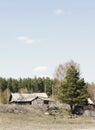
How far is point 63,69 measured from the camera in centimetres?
11888

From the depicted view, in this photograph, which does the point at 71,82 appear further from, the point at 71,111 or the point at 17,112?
the point at 17,112

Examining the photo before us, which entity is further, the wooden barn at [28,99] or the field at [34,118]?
the wooden barn at [28,99]

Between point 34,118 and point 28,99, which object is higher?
point 28,99

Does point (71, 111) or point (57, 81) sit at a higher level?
point (57, 81)

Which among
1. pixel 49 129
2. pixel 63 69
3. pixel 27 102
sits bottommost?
pixel 49 129

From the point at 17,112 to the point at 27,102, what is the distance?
101 ft

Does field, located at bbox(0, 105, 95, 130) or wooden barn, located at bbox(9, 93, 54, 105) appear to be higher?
wooden barn, located at bbox(9, 93, 54, 105)

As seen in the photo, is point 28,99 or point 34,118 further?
point 28,99

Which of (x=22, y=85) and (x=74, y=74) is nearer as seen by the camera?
(x=74, y=74)

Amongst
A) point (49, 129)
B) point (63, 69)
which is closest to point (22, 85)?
point (63, 69)

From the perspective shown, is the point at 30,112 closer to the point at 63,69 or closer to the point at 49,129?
the point at 49,129

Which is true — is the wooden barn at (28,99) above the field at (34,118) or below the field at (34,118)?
above

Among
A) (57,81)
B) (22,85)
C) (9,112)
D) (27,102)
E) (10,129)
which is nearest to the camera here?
(10,129)

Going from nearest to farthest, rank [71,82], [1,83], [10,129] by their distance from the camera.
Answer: [10,129] < [71,82] < [1,83]
